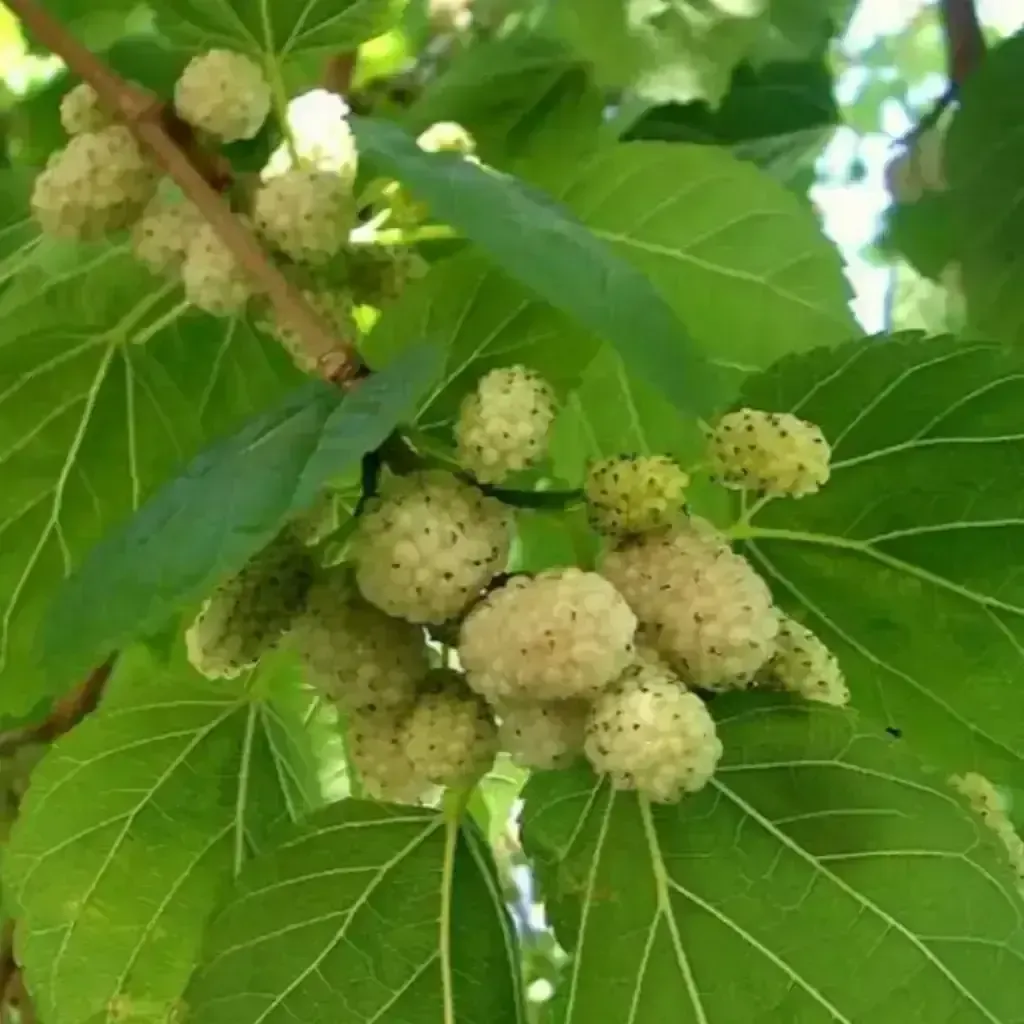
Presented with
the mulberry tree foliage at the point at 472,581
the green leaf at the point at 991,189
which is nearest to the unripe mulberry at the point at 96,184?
the mulberry tree foliage at the point at 472,581

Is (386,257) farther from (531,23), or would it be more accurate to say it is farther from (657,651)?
(531,23)

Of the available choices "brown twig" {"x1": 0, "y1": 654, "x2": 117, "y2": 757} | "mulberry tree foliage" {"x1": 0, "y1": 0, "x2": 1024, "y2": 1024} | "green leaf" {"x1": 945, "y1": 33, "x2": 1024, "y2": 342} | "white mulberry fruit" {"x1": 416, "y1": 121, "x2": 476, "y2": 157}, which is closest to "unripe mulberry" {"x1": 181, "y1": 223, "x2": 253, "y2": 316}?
"mulberry tree foliage" {"x1": 0, "y1": 0, "x2": 1024, "y2": 1024}

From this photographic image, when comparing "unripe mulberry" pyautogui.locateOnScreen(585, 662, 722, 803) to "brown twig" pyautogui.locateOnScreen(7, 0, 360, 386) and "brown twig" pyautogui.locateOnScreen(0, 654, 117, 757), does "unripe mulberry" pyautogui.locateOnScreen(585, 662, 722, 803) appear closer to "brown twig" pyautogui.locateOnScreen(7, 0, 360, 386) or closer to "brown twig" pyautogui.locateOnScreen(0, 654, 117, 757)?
"brown twig" pyautogui.locateOnScreen(7, 0, 360, 386)

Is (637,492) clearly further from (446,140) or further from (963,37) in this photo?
(963,37)

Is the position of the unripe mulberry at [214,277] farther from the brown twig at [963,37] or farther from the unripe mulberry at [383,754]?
the brown twig at [963,37]

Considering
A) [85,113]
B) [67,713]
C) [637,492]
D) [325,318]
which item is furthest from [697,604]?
[67,713]

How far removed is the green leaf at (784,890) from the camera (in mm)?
360

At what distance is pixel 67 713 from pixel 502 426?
1.30 feet

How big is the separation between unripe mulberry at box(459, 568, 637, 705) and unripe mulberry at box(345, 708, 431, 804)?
0.04 meters

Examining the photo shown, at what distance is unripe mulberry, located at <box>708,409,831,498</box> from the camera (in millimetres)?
371

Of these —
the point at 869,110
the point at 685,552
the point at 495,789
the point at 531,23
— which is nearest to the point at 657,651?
the point at 685,552

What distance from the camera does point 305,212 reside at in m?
0.42

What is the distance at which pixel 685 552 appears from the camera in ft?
1.18

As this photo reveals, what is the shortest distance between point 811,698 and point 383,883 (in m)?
0.11
